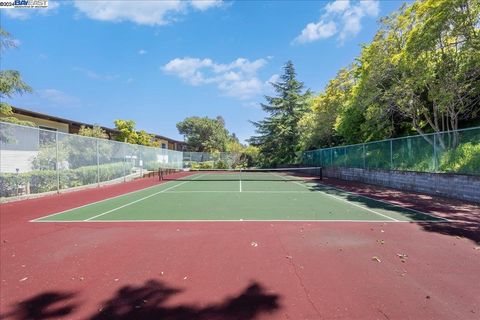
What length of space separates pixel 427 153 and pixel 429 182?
4.41ft

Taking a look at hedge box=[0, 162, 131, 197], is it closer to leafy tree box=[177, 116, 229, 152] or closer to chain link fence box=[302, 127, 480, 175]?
chain link fence box=[302, 127, 480, 175]

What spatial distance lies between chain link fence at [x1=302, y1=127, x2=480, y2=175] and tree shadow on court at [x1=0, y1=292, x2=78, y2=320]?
12732 millimetres

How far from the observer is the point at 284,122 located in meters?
43.4

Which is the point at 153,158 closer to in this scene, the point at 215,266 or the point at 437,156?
the point at 437,156

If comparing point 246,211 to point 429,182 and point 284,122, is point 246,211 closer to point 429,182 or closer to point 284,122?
point 429,182

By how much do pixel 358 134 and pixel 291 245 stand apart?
2037cm

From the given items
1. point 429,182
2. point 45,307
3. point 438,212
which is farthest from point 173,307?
point 429,182

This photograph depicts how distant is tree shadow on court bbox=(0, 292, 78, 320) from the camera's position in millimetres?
3613

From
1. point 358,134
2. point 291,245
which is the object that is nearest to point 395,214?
point 291,245

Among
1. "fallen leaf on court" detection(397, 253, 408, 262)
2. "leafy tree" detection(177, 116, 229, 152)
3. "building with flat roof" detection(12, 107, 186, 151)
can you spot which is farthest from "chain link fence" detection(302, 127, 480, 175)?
"leafy tree" detection(177, 116, 229, 152)

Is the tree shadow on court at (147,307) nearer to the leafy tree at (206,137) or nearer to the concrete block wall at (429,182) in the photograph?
the concrete block wall at (429,182)

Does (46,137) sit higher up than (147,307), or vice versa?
(46,137)

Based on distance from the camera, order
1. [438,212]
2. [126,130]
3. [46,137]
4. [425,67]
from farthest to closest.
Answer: [126,130] < [46,137] < [425,67] < [438,212]

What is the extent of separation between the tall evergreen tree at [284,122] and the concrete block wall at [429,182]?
2128cm
